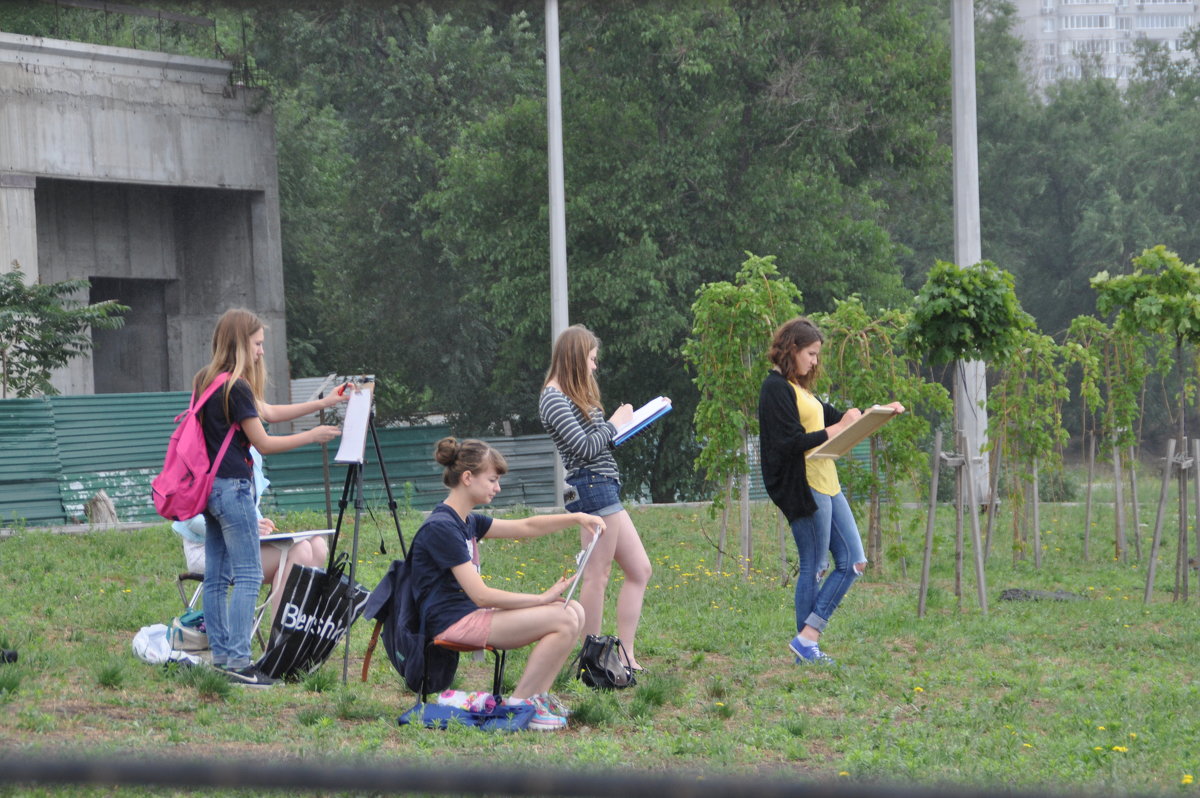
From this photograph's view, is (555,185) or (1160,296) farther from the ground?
(555,185)

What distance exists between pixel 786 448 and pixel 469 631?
2094 millimetres

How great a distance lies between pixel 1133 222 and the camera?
36719 millimetres

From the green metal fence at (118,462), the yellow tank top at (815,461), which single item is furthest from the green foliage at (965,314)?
the green metal fence at (118,462)

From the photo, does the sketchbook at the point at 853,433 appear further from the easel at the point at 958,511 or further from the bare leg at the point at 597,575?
the easel at the point at 958,511

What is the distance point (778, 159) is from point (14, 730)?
19061mm

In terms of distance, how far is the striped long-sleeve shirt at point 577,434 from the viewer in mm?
6246

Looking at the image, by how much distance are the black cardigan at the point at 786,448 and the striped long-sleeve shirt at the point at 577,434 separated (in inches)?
32.5

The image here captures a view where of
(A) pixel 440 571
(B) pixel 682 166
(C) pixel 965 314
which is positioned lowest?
(A) pixel 440 571

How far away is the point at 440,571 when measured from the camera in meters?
5.27

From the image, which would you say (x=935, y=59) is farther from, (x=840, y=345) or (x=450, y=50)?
(x=840, y=345)

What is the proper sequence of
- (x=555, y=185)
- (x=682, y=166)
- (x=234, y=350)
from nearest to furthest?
(x=234, y=350), (x=555, y=185), (x=682, y=166)

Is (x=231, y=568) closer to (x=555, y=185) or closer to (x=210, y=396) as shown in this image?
(x=210, y=396)

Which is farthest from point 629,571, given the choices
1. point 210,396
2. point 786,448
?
point 210,396

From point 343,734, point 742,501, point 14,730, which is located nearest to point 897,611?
point 742,501
